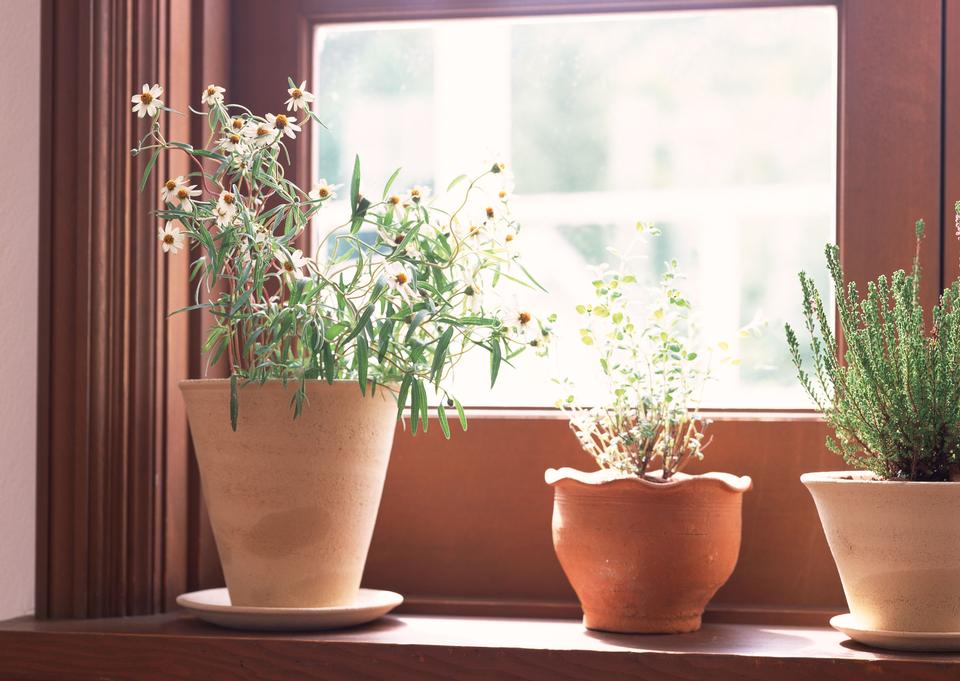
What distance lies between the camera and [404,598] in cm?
137

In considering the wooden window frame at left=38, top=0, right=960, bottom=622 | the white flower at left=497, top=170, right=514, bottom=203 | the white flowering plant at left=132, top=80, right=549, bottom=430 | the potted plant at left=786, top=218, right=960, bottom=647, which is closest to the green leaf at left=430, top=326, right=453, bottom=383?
the white flowering plant at left=132, top=80, right=549, bottom=430

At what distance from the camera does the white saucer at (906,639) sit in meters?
1.05

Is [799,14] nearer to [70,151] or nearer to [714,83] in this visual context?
[714,83]

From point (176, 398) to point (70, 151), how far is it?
32cm

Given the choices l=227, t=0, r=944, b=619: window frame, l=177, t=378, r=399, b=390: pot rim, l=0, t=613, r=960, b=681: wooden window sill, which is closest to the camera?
l=0, t=613, r=960, b=681: wooden window sill

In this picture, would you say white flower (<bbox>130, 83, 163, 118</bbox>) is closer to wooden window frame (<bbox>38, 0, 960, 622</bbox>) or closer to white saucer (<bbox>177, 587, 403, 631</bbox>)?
wooden window frame (<bbox>38, 0, 960, 622</bbox>)

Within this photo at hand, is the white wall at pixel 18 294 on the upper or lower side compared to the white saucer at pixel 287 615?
upper

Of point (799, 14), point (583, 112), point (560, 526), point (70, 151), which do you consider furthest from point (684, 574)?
point (70, 151)

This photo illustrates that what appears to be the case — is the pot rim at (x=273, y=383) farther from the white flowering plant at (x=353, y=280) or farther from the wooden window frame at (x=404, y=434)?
the wooden window frame at (x=404, y=434)

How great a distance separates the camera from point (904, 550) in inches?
41.9

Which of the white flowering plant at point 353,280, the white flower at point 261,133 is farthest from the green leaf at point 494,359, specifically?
the white flower at point 261,133

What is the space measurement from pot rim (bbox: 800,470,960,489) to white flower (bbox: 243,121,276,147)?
687mm

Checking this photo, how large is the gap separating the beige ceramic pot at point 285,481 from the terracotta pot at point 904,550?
0.52 metres

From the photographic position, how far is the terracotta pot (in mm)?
1056
